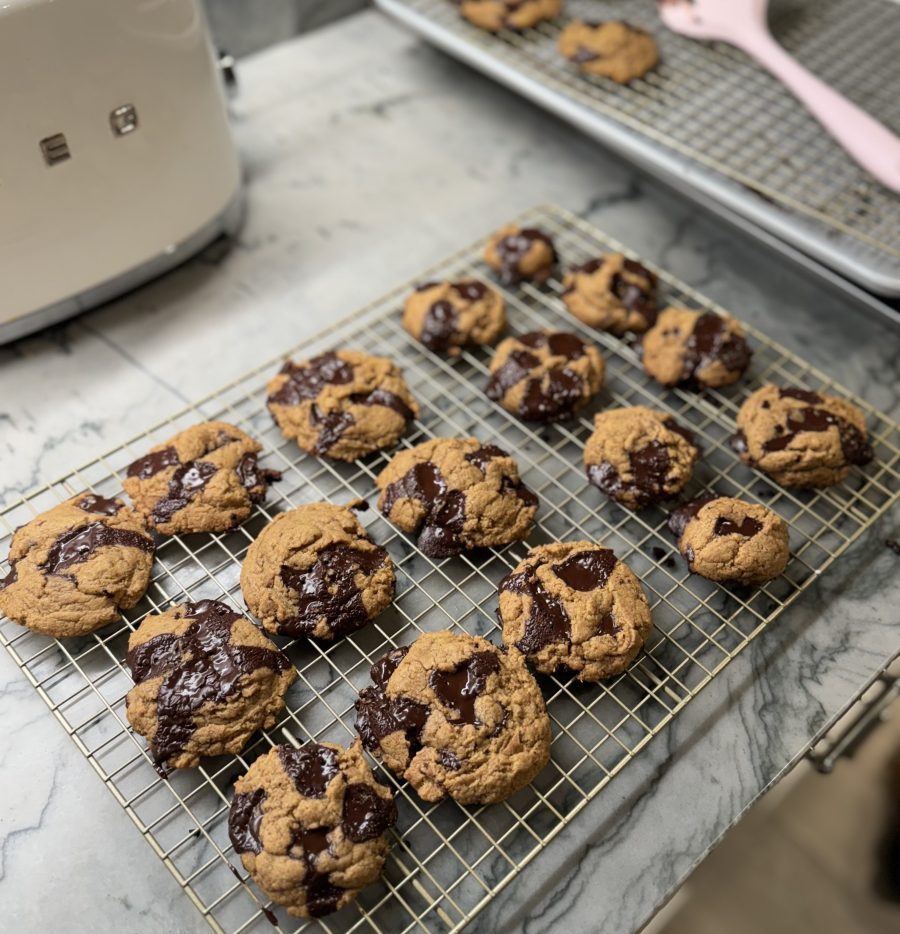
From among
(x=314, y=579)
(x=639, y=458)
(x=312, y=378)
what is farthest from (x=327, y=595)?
(x=639, y=458)

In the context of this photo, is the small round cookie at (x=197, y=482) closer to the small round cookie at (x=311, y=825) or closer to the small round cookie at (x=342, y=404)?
the small round cookie at (x=342, y=404)

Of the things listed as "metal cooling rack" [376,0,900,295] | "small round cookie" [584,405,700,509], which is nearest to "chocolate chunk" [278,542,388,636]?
"small round cookie" [584,405,700,509]

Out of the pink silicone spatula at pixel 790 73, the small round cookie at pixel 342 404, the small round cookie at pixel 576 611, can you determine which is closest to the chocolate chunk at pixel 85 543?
the small round cookie at pixel 342 404

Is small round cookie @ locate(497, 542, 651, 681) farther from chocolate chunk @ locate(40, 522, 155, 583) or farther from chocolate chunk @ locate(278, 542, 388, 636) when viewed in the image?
chocolate chunk @ locate(40, 522, 155, 583)

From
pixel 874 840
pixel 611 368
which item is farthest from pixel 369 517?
pixel 874 840

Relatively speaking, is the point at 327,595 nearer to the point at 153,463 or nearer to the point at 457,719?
the point at 457,719

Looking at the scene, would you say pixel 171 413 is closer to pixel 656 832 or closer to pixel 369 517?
pixel 369 517
